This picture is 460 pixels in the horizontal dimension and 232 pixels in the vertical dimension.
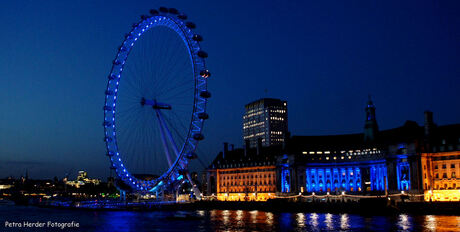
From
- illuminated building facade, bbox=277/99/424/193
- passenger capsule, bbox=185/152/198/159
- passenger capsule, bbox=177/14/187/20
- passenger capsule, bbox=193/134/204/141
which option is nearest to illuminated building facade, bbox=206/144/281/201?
illuminated building facade, bbox=277/99/424/193

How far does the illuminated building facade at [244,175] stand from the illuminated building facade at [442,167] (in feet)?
143

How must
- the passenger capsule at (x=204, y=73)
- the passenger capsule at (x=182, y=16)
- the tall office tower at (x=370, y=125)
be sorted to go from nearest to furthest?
the passenger capsule at (x=204, y=73)
the passenger capsule at (x=182, y=16)
the tall office tower at (x=370, y=125)

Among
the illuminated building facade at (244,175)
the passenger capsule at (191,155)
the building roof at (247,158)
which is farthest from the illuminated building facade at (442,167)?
the passenger capsule at (191,155)

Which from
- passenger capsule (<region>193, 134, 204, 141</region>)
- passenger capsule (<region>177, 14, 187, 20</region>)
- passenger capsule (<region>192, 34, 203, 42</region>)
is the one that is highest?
passenger capsule (<region>177, 14, 187, 20</region>)

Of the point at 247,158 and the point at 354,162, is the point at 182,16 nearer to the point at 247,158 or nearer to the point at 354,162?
the point at 354,162

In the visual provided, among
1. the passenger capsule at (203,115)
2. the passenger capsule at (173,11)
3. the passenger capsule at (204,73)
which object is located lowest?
the passenger capsule at (203,115)

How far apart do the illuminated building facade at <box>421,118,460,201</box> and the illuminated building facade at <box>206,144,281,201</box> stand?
1720 inches

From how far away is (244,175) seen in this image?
160 meters

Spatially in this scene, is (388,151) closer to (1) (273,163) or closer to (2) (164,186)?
(1) (273,163)

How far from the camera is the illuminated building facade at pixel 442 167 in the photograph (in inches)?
4419

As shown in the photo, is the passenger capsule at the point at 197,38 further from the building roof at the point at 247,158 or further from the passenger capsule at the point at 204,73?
the building roof at the point at 247,158

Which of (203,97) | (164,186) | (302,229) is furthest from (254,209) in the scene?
(302,229)

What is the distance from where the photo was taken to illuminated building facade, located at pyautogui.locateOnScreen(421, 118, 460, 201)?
11225 cm

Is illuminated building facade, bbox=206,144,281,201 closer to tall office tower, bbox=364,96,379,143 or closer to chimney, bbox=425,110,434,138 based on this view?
tall office tower, bbox=364,96,379,143
